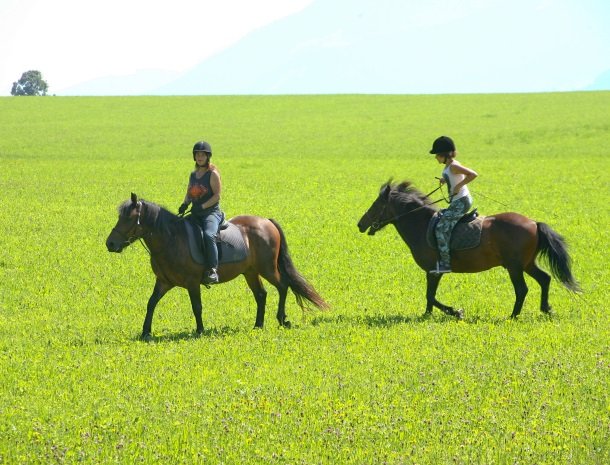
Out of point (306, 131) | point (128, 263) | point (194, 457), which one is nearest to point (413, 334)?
point (194, 457)

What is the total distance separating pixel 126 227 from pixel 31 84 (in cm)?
12941

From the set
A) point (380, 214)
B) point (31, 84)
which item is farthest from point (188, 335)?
point (31, 84)

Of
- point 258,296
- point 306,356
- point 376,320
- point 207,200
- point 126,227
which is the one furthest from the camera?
point 376,320

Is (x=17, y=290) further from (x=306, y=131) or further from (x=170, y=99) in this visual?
(x=170, y=99)

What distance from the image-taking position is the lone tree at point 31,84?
136m

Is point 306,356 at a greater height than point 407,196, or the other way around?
point 407,196

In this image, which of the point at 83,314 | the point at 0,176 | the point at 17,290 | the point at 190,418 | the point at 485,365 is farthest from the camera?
the point at 0,176

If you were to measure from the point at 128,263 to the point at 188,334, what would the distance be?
7779 mm

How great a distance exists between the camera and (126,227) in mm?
12953

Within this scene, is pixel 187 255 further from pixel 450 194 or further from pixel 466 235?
pixel 466 235

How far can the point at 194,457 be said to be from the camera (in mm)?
8414

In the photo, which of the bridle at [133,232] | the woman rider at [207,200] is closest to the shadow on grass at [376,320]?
the woman rider at [207,200]

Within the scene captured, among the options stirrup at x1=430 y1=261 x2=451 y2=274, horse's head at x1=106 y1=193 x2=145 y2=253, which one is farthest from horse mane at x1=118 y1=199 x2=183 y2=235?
stirrup at x1=430 y1=261 x2=451 y2=274

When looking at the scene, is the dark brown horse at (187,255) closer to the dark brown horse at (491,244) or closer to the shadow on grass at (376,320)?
the shadow on grass at (376,320)
